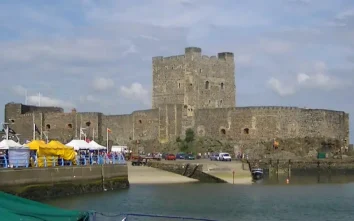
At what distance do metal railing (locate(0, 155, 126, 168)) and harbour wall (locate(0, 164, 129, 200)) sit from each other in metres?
0.69

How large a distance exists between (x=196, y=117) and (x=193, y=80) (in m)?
3.68

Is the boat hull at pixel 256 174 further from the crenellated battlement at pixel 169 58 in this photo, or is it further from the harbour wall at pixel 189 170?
the crenellated battlement at pixel 169 58

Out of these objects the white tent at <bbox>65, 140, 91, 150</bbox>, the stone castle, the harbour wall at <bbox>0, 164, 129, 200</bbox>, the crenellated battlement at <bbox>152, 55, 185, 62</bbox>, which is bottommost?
the harbour wall at <bbox>0, 164, 129, 200</bbox>

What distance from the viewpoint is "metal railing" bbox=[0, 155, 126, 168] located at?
111 ft

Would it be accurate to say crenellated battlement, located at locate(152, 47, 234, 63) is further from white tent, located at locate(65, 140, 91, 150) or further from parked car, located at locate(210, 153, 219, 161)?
white tent, located at locate(65, 140, 91, 150)

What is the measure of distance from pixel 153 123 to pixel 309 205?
38.0 metres

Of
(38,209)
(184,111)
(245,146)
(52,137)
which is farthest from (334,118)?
(38,209)

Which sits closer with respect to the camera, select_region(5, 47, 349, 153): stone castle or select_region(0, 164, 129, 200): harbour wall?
select_region(0, 164, 129, 200): harbour wall

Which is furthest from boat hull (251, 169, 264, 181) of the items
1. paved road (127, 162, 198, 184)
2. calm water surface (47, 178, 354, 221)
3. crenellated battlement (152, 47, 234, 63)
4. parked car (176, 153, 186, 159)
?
crenellated battlement (152, 47, 234, 63)

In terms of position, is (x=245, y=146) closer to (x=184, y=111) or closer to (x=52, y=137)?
(x=184, y=111)

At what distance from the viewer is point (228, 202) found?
115 feet

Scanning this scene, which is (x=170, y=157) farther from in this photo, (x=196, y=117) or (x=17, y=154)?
(x=17, y=154)

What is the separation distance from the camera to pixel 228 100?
76.8m

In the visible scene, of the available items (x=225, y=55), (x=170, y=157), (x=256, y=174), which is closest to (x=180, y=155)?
(x=170, y=157)
